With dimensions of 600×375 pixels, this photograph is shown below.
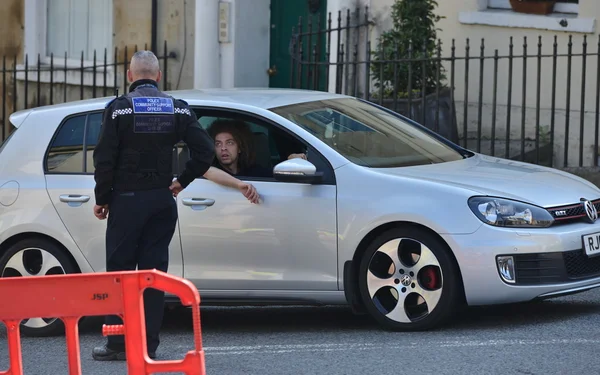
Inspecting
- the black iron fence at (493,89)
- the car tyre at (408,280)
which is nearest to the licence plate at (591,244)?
the car tyre at (408,280)

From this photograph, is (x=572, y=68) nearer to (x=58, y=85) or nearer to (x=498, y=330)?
(x=498, y=330)

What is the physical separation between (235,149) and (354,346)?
152 centimetres

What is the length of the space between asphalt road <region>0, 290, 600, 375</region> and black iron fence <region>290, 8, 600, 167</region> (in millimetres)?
3941

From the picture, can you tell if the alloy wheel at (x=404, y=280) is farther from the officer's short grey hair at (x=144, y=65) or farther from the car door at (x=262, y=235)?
the officer's short grey hair at (x=144, y=65)

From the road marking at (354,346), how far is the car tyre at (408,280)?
0.27 metres

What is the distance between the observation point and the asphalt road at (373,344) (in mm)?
6098

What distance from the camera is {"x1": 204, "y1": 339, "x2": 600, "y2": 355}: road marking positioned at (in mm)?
6477

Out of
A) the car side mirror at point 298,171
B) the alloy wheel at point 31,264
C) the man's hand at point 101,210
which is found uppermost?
the car side mirror at point 298,171

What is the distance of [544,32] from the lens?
1226 cm

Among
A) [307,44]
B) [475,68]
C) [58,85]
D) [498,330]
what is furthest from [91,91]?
[498,330]

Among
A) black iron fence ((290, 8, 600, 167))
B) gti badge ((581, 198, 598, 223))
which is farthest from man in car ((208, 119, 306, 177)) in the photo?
black iron fence ((290, 8, 600, 167))

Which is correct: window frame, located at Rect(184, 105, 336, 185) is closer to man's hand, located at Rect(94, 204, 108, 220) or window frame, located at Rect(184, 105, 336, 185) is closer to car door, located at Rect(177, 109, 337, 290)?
car door, located at Rect(177, 109, 337, 290)

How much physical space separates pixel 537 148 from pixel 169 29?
553cm

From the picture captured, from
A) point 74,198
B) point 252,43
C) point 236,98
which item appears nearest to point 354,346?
point 236,98
